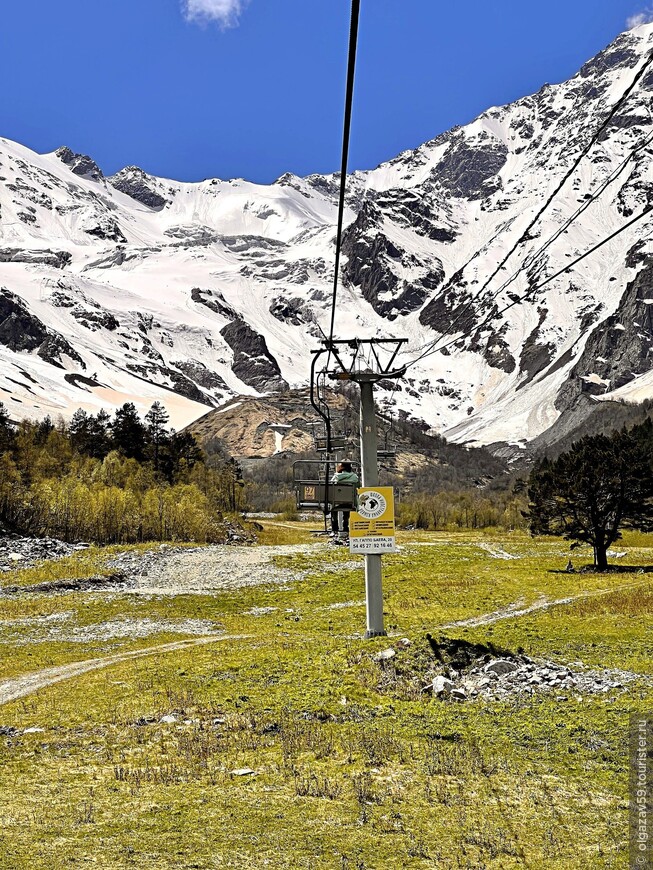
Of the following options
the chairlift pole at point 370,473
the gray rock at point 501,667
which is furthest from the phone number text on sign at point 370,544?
the gray rock at point 501,667

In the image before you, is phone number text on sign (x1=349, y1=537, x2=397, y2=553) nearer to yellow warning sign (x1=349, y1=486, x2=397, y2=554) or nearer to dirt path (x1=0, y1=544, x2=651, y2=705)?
yellow warning sign (x1=349, y1=486, x2=397, y2=554)

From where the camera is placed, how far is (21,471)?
82.6 meters

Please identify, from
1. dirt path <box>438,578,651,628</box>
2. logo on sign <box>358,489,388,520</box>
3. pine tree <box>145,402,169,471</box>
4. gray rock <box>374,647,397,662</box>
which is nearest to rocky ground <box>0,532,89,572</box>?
dirt path <box>438,578,651,628</box>

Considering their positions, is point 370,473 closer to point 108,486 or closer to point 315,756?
point 315,756

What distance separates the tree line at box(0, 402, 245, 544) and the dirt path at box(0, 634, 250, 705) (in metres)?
49.1

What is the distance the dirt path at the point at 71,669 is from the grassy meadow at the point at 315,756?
16.3 inches

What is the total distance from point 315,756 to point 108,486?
76159 millimetres

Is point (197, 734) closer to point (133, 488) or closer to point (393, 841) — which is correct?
point (393, 841)

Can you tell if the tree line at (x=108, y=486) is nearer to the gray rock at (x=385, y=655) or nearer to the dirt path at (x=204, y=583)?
the dirt path at (x=204, y=583)

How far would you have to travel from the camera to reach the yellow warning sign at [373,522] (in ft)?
86.1

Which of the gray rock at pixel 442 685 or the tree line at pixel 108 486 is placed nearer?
the gray rock at pixel 442 685

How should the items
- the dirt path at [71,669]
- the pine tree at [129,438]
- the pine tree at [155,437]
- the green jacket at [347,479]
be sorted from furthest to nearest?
1. the pine tree at [155,437]
2. the pine tree at [129,438]
3. the green jacket at [347,479]
4. the dirt path at [71,669]

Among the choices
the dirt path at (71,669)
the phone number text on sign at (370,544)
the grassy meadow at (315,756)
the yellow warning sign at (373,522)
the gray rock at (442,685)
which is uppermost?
the yellow warning sign at (373,522)

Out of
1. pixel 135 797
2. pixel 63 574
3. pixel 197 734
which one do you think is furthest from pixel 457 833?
pixel 63 574
